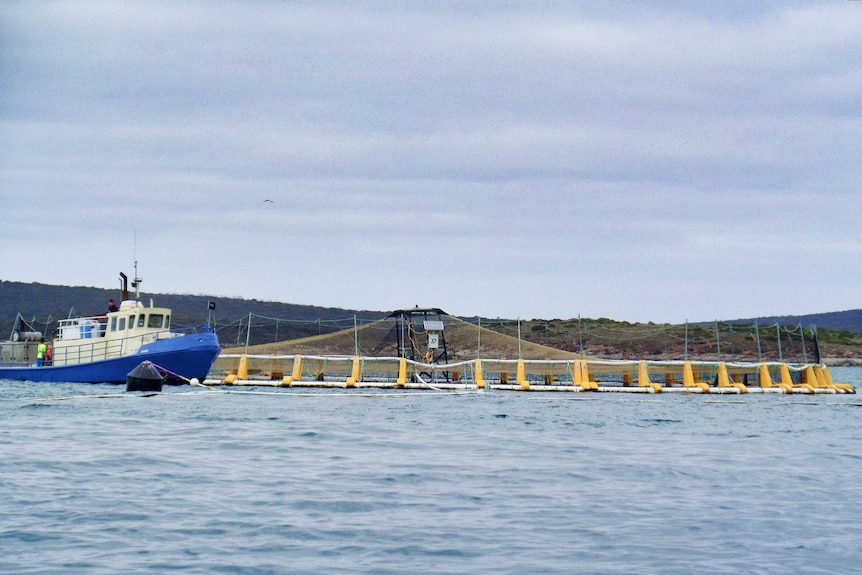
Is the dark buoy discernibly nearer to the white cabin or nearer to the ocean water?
the white cabin

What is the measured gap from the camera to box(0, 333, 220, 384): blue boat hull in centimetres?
5038

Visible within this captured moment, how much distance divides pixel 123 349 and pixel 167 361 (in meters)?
3.92

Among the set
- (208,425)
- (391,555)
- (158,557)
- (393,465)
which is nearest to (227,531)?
(158,557)

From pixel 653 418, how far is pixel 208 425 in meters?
14.2

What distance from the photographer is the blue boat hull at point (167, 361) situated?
5038 centimetres

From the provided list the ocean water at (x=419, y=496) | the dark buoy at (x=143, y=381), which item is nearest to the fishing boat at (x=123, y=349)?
the dark buoy at (x=143, y=381)

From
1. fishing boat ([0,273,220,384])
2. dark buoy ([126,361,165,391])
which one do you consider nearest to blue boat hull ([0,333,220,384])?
fishing boat ([0,273,220,384])

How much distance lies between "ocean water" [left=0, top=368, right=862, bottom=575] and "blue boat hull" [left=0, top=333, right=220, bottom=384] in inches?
801

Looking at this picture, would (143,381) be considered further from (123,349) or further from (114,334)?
(114,334)

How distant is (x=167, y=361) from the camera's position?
1988 inches

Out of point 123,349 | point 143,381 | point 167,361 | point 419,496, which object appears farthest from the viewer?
point 123,349

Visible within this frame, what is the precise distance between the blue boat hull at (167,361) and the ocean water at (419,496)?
66.7ft

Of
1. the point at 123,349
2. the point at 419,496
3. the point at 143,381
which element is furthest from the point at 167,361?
the point at 419,496

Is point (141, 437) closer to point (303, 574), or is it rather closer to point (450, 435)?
point (450, 435)
